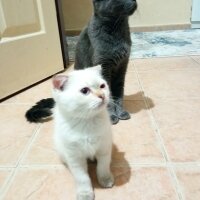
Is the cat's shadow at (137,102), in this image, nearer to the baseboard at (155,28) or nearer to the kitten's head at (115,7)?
the kitten's head at (115,7)

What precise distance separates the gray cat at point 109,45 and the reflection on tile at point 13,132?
0.06 m

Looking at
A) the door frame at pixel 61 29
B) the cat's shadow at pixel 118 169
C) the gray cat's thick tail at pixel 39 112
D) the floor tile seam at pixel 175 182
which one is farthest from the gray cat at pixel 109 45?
the door frame at pixel 61 29

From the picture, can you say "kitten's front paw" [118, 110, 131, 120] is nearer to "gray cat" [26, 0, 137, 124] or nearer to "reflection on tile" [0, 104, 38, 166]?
"gray cat" [26, 0, 137, 124]

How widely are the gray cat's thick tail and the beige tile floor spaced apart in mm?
32

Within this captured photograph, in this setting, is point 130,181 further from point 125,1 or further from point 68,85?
point 125,1

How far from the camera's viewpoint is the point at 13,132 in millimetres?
1068

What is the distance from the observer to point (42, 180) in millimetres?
797

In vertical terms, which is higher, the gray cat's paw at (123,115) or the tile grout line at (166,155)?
the gray cat's paw at (123,115)

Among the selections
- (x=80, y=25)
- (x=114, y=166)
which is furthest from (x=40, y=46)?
(x=80, y=25)

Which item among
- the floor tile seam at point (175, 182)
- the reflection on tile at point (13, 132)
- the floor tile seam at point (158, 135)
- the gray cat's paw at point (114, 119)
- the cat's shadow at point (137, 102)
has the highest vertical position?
the gray cat's paw at point (114, 119)

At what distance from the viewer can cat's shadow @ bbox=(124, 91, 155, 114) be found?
1.22m

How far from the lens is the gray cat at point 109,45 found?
977 millimetres

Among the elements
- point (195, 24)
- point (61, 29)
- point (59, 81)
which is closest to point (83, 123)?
point (59, 81)

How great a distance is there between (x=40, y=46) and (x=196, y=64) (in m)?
1.02
